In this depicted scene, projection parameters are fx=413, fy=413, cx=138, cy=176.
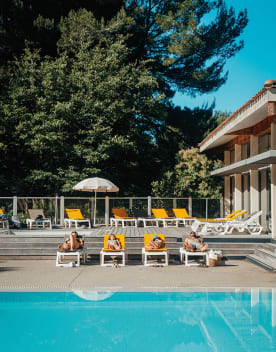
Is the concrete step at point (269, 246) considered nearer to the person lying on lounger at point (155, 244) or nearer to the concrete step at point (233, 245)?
the concrete step at point (233, 245)

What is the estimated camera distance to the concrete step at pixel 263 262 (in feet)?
33.9

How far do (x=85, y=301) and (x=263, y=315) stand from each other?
3.06 meters

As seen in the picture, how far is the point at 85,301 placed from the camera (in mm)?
7414

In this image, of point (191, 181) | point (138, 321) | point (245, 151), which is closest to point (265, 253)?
point (138, 321)

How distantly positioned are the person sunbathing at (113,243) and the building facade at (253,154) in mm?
4684

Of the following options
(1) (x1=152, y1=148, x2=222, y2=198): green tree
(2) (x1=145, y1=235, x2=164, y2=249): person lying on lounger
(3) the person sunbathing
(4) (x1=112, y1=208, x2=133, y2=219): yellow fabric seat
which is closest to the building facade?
(1) (x1=152, y1=148, x2=222, y2=198): green tree

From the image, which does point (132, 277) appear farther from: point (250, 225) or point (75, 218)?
point (75, 218)

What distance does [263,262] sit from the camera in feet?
36.0

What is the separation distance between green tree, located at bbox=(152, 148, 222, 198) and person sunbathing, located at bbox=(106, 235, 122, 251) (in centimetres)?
943

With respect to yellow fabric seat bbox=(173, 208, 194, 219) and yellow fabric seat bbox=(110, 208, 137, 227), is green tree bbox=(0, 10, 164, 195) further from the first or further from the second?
yellow fabric seat bbox=(173, 208, 194, 219)

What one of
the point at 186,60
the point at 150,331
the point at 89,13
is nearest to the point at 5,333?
the point at 150,331

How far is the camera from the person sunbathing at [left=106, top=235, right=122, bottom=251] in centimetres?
1121

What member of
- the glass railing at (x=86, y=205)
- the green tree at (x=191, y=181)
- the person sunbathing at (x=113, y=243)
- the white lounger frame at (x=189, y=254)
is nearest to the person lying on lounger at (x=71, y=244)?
Answer: the person sunbathing at (x=113, y=243)

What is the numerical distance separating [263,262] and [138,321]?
5486 millimetres
